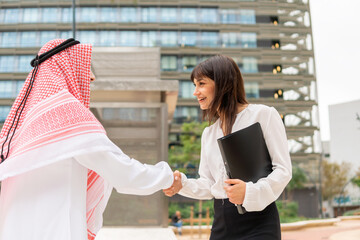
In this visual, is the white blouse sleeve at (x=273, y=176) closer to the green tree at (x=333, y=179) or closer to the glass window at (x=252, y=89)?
the glass window at (x=252, y=89)

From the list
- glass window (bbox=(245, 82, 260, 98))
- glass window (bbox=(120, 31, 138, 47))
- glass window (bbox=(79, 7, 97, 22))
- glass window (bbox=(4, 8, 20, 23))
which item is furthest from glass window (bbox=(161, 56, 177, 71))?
glass window (bbox=(4, 8, 20, 23))

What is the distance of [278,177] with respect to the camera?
5.63 feet

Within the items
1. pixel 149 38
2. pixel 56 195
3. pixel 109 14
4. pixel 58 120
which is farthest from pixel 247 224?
pixel 109 14

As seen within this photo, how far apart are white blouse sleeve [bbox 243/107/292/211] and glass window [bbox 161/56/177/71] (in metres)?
41.5

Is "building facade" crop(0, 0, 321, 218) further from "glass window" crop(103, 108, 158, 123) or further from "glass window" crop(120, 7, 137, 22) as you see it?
"glass window" crop(103, 108, 158, 123)

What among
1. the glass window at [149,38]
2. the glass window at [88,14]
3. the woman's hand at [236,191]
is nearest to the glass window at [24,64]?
the glass window at [88,14]

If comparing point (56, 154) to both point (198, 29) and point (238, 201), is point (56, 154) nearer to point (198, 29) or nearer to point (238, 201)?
point (238, 201)

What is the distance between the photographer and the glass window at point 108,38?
43.7 m

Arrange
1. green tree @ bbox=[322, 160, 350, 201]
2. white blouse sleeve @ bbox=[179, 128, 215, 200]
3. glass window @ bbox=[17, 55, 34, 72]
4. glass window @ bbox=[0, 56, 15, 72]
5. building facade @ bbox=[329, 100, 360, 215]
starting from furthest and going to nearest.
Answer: building facade @ bbox=[329, 100, 360, 215] < glass window @ bbox=[0, 56, 15, 72] < glass window @ bbox=[17, 55, 34, 72] < green tree @ bbox=[322, 160, 350, 201] < white blouse sleeve @ bbox=[179, 128, 215, 200]

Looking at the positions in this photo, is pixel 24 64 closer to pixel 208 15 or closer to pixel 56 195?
pixel 208 15

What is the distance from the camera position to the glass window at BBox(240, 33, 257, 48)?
145ft

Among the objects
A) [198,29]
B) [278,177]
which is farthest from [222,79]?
[198,29]

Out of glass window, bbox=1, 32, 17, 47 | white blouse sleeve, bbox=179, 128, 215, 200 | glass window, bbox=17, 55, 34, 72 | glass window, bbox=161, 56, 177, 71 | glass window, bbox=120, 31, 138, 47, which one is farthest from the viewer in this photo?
glass window, bbox=1, 32, 17, 47

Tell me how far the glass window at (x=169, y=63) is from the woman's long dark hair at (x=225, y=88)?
41.3 m
